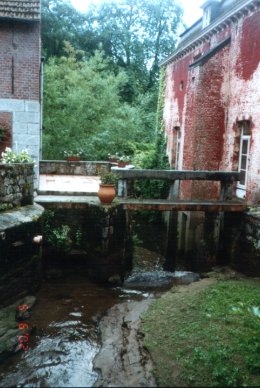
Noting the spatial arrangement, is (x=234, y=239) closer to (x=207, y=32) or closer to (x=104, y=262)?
(x=104, y=262)

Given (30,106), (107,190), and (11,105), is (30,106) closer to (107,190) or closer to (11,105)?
(11,105)

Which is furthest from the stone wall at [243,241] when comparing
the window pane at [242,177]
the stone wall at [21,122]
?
the stone wall at [21,122]

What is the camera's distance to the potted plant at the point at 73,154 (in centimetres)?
1584

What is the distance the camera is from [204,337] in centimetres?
587

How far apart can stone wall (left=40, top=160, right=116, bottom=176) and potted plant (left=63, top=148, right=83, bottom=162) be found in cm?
17

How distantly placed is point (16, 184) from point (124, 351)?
4548mm

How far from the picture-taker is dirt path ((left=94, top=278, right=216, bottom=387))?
16.7 feet

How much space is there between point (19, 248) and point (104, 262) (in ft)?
7.62

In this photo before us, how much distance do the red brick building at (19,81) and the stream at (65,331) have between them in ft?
14.1

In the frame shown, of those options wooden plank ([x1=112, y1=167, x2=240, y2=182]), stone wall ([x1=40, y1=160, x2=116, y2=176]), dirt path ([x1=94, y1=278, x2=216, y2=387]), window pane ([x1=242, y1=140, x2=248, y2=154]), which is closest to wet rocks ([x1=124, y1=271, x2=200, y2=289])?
dirt path ([x1=94, y1=278, x2=216, y2=387])

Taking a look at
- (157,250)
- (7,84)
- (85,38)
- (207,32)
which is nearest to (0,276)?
(7,84)

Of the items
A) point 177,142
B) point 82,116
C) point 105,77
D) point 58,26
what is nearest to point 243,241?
point 177,142

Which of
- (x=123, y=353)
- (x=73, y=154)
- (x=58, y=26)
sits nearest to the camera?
(x=123, y=353)

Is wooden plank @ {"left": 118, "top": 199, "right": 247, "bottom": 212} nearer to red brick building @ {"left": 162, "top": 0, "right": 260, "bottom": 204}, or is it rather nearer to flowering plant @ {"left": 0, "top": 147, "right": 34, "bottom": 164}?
red brick building @ {"left": 162, "top": 0, "right": 260, "bottom": 204}
